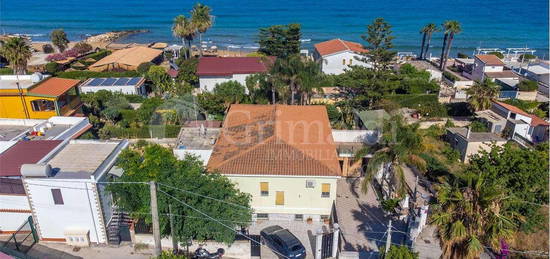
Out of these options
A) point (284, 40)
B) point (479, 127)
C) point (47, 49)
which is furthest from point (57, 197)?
point (47, 49)

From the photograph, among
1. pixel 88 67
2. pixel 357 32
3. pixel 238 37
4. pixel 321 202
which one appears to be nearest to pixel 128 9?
pixel 238 37

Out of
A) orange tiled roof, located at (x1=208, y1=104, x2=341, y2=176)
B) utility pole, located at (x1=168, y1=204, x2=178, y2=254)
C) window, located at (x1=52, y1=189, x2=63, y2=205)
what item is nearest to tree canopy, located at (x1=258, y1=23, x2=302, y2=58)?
orange tiled roof, located at (x1=208, y1=104, x2=341, y2=176)

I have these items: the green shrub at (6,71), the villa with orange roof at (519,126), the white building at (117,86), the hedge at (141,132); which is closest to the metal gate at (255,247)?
the hedge at (141,132)

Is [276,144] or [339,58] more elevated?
[339,58]

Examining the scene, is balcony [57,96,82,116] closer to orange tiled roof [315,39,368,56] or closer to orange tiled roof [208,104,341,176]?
orange tiled roof [208,104,341,176]

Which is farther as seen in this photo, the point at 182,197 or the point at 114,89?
the point at 114,89

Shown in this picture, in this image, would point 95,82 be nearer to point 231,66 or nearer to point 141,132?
point 141,132
